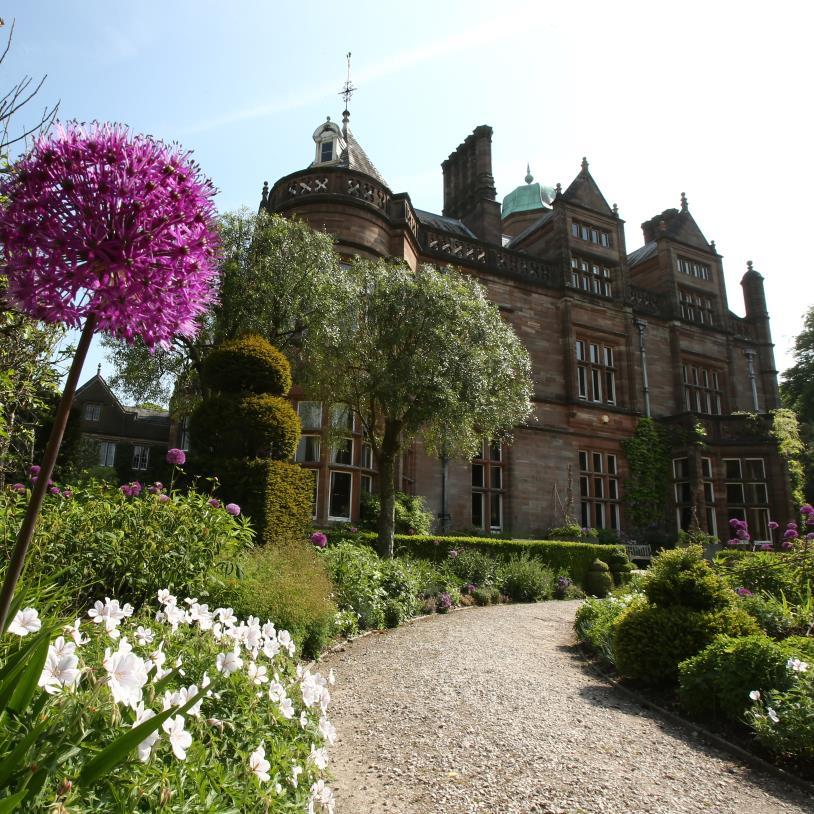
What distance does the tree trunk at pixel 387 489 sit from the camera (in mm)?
11273

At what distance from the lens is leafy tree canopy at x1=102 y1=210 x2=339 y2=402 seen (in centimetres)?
1190

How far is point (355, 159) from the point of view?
18.1 metres

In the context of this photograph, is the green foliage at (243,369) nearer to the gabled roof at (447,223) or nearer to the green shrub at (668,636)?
the green shrub at (668,636)

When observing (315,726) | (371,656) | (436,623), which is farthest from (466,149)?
(315,726)

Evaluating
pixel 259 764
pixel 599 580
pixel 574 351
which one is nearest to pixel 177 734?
pixel 259 764

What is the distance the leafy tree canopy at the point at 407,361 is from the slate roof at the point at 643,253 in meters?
16.8

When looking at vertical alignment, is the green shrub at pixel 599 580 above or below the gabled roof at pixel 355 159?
below

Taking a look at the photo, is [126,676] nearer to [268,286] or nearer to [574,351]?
[268,286]

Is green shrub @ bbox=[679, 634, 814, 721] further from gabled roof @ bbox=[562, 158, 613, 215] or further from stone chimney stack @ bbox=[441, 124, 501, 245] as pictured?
gabled roof @ bbox=[562, 158, 613, 215]

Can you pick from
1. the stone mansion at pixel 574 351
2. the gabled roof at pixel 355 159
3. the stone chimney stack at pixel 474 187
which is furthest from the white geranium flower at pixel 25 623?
the stone chimney stack at pixel 474 187

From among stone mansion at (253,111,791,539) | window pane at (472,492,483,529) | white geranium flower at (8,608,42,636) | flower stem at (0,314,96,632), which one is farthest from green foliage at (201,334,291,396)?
window pane at (472,492,483,529)

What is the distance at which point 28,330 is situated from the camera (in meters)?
5.42

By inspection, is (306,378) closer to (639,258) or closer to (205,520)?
(205,520)

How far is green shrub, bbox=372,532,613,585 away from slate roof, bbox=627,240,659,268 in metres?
15.2
